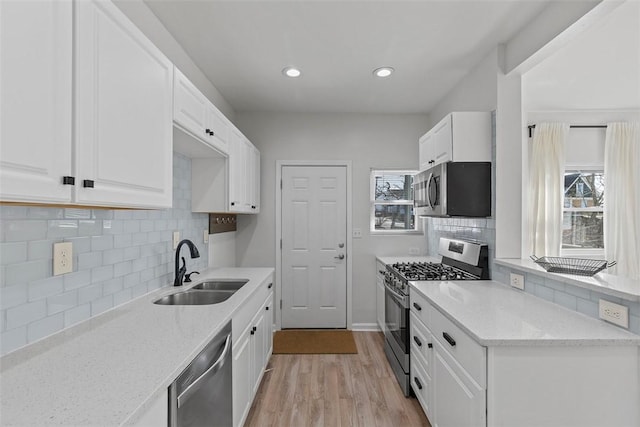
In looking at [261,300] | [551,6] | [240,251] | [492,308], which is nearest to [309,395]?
[261,300]

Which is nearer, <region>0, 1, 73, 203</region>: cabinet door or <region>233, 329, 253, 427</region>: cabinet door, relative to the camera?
<region>0, 1, 73, 203</region>: cabinet door

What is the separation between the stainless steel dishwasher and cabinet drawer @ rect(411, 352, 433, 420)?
3.91ft

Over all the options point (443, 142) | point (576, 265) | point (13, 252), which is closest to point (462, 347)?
point (576, 265)

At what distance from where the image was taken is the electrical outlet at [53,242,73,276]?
4.13 feet

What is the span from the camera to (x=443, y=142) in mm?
2648

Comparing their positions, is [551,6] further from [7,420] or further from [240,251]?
[240,251]

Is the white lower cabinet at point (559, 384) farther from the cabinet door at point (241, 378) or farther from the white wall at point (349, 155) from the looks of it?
the white wall at point (349, 155)

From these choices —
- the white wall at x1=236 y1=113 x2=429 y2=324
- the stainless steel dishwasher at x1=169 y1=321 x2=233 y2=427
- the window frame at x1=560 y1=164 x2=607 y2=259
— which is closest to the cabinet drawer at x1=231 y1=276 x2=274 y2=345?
the stainless steel dishwasher at x1=169 y1=321 x2=233 y2=427

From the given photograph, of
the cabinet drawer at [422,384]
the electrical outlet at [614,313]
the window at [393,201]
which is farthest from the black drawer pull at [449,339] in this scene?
the window at [393,201]

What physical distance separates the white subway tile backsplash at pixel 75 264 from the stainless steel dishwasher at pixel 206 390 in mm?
609

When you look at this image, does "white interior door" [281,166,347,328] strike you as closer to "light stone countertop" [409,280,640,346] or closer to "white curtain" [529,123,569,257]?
"light stone countertop" [409,280,640,346]

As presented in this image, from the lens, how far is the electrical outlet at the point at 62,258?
1.26m

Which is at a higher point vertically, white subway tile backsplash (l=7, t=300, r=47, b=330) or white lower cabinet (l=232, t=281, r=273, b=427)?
white subway tile backsplash (l=7, t=300, r=47, b=330)

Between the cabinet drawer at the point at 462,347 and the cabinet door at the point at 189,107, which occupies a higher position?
the cabinet door at the point at 189,107
